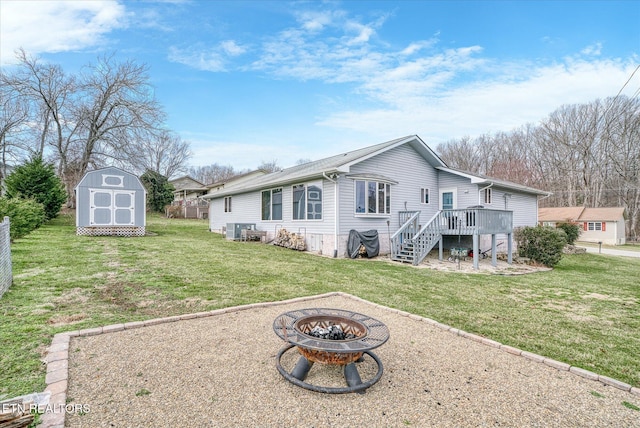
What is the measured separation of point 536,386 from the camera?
2805 millimetres

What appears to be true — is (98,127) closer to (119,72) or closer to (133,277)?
(119,72)

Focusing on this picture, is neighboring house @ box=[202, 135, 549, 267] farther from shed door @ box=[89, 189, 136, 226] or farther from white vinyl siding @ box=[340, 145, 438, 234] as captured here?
shed door @ box=[89, 189, 136, 226]

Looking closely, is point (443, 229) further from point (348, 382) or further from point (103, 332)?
point (103, 332)

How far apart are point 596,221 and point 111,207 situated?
37578mm

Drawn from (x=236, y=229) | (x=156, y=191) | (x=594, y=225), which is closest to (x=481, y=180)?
(x=236, y=229)

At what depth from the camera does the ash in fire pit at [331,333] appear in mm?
2840

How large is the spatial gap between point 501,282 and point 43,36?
1691 cm

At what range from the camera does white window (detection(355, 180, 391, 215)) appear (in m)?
11.4

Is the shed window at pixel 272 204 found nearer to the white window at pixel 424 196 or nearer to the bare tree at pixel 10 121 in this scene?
the white window at pixel 424 196

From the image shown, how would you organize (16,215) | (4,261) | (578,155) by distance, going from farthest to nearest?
1. (578,155)
2. (16,215)
3. (4,261)

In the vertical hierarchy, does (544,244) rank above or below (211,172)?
below

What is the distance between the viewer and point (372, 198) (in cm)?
1174

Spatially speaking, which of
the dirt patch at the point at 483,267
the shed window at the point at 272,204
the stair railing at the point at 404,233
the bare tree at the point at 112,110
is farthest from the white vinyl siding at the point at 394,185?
the bare tree at the point at 112,110

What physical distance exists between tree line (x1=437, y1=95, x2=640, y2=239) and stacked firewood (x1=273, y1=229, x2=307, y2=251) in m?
29.3
